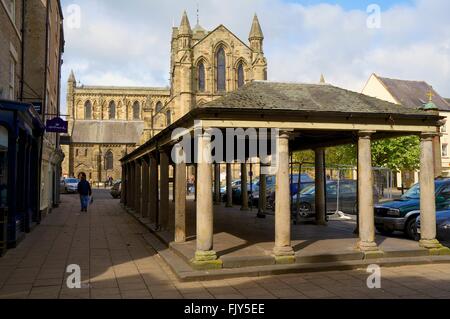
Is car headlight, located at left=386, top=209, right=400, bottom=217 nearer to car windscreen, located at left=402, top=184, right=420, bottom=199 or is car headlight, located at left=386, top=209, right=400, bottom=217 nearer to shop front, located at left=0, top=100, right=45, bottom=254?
car windscreen, located at left=402, top=184, right=420, bottom=199

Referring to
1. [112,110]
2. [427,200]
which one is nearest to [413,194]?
[427,200]

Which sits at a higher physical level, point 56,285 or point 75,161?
point 75,161

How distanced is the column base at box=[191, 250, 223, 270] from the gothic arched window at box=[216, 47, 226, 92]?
5282 cm

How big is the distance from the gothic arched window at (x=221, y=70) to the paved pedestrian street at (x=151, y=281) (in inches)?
1983

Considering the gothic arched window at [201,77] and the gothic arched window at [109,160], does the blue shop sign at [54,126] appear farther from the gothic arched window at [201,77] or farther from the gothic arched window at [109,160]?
the gothic arched window at [109,160]

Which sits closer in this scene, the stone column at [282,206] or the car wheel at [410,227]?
the stone column at [282,206]

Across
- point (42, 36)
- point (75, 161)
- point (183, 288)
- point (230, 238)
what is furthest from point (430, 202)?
point (75, 161)

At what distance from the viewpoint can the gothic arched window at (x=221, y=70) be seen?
6012cm

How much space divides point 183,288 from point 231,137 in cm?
590

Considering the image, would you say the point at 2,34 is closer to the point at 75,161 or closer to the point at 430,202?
the point at 430,202

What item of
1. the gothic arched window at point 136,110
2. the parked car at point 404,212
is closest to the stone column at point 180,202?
the parked car at point 404,212

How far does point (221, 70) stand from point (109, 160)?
77.4 feet

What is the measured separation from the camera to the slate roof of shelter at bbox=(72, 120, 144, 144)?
7212 centimetres

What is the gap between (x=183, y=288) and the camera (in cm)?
733
